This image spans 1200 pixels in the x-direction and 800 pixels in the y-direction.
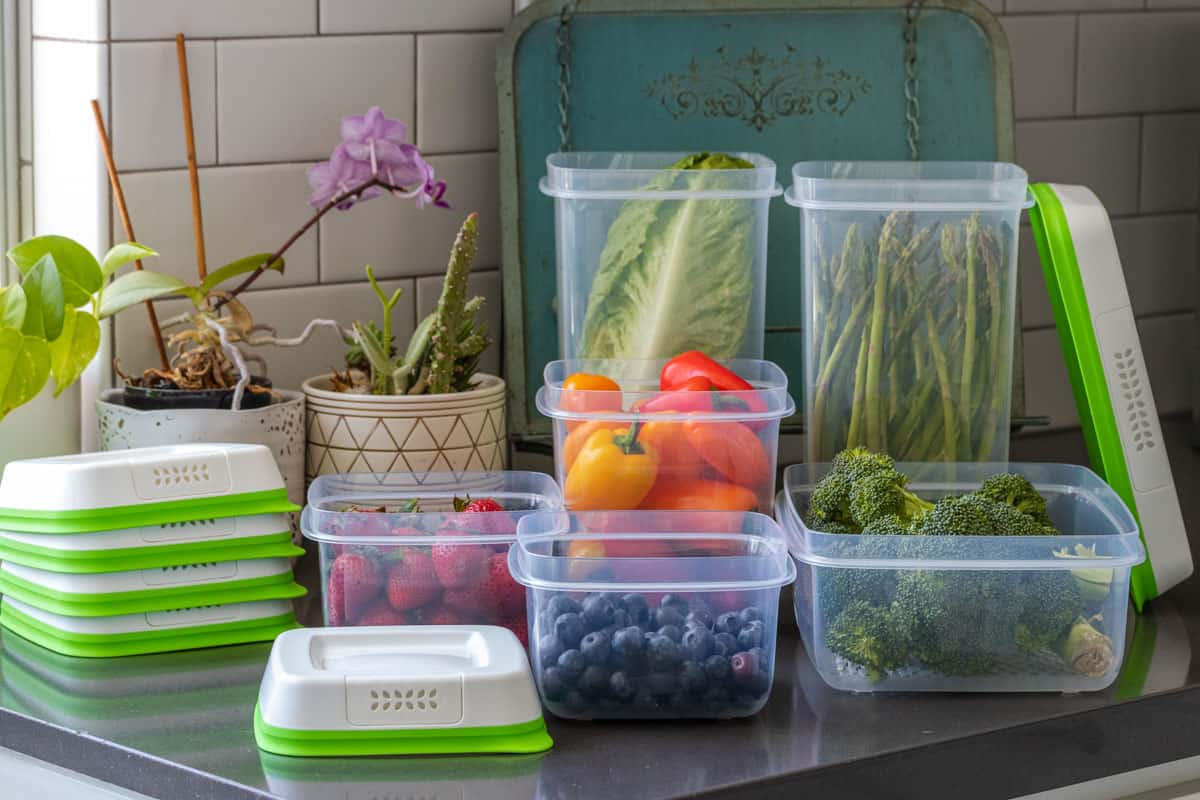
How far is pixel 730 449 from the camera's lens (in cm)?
105

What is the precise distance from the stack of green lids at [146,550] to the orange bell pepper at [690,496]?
251 mm

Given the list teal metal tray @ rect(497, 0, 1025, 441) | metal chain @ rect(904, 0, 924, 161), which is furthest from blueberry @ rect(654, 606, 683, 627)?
metal chain @ rect(904, 0, 924, 161)

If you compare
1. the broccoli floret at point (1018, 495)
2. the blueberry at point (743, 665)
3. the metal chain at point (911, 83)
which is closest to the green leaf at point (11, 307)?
the blueberry at point (743, 665)

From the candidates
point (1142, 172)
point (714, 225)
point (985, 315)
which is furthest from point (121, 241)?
point (1142, 172)

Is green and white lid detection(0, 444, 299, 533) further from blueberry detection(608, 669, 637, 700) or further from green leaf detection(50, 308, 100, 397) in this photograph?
blueberry detection(608, 669, 637, 700)

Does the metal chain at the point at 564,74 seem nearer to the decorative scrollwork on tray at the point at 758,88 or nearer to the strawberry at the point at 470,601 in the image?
the decorative scrollwork on tray at the point at 758,88

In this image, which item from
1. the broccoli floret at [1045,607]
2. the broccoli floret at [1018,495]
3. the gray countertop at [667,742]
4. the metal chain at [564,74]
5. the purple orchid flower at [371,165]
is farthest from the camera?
the metal chain at [564,74]

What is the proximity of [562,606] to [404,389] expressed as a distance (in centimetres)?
37

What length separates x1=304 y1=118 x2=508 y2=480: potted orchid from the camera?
1185 mm

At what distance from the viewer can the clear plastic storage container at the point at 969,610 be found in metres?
0.92

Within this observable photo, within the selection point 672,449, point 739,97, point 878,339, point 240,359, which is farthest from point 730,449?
point 739,97

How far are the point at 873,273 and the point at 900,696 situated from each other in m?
0.34

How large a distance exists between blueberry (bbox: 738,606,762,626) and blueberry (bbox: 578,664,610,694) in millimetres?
85

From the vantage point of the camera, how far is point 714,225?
1204 millimetres
